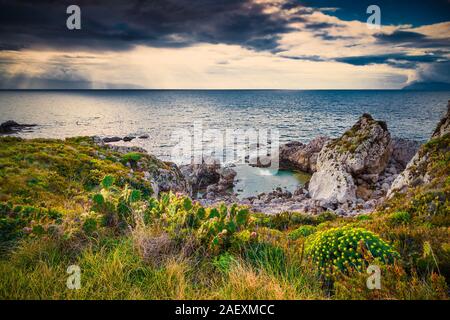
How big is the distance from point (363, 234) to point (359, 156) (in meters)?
21.8

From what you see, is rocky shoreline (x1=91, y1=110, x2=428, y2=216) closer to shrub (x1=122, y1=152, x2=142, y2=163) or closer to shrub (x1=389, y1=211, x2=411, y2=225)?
shrub (x1=122, y1=152, x2=142, y2=163)

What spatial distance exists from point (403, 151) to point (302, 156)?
10.8 m

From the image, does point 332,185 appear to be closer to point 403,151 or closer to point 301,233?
point 403,151

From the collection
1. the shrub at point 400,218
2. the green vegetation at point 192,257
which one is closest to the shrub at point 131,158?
the green vegetation at point 192,257

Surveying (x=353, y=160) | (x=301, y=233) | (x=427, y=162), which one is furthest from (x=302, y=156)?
(x=301, y=233)

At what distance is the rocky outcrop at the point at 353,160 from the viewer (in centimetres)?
2433

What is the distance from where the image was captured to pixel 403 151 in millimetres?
30203

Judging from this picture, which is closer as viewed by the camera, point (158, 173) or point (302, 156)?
point (158, 173)

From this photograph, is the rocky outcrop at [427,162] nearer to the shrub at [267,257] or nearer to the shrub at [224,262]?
the shrub at [267,257]

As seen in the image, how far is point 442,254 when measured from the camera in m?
5.02

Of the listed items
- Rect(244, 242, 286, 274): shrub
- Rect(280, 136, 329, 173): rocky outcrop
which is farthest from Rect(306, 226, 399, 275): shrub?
Rect(280, 136, 329, 173): rocky outcrop
